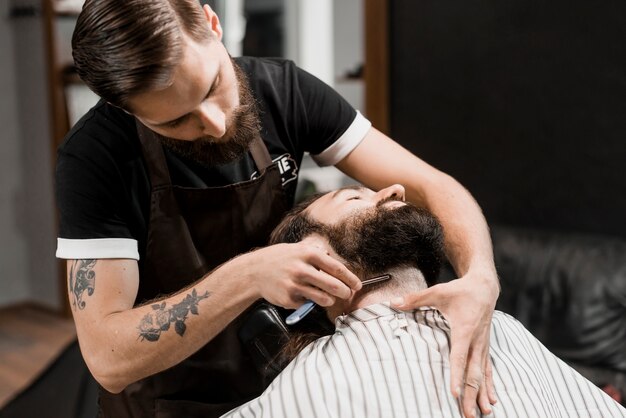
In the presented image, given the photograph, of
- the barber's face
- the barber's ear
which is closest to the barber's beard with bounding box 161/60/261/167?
the barber's face

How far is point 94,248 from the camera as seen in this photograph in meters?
1.38

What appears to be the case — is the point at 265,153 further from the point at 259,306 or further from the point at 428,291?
the point at 428,291

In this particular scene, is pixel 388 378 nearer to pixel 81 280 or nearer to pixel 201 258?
pixel 201 258

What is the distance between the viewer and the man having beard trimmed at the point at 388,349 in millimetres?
1319

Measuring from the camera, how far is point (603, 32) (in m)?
2.62

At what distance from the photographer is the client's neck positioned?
150 cm

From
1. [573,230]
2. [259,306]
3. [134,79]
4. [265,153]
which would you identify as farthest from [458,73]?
[134,79]

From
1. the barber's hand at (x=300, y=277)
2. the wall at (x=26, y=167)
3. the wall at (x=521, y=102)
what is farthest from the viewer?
the wall at (x=26, y=167)

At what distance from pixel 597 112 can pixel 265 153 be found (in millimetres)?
1579

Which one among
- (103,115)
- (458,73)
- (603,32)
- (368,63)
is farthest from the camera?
(368,63)

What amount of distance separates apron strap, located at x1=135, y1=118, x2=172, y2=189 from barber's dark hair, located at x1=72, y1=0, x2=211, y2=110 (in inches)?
7.5

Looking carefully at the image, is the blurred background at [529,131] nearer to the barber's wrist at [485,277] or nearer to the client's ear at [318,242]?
the client's ear at [318,242]

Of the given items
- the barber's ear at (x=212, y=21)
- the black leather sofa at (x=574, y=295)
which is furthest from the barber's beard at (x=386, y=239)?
the black leather sofa at (x=574, y=295)

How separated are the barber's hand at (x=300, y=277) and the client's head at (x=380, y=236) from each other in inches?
10.6
